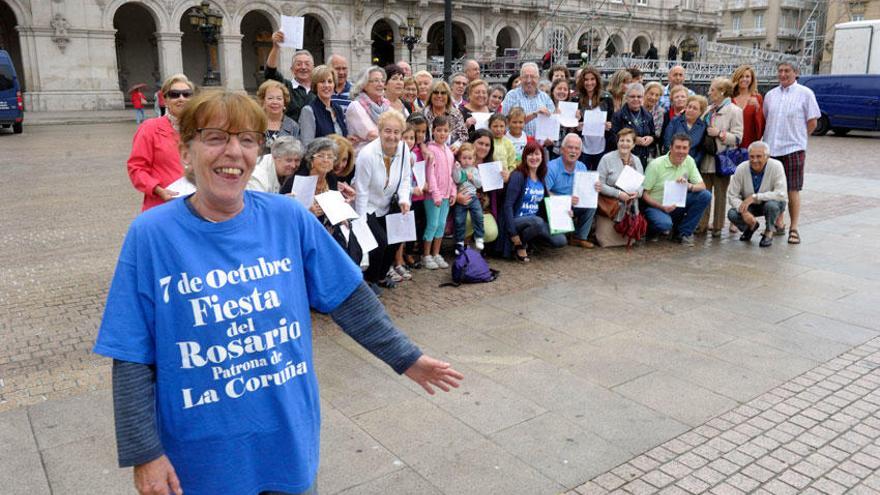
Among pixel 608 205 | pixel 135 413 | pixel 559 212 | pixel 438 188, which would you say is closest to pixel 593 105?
pixel 608 205

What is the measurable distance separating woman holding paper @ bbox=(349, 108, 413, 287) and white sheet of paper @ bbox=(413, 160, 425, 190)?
11 cm

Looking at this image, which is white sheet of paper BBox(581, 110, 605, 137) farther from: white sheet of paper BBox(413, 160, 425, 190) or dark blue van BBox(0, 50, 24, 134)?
dark blue van BBox(0, 50, 24, 134)

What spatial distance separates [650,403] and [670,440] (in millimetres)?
445

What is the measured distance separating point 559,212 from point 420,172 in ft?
5.84

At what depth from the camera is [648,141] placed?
848cm

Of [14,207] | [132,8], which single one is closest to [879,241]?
[14,207]

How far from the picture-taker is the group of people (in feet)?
6.08

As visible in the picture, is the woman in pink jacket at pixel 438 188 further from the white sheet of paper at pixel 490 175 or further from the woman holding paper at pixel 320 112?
the woman holding paper at pixel 320 112

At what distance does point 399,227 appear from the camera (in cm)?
671

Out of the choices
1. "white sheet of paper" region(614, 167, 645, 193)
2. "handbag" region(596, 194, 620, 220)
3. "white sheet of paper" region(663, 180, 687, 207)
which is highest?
"white sheet of paper" region(614, 167, 645, 193)

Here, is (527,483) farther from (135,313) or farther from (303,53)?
(303,53)

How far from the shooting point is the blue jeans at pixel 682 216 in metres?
8.33

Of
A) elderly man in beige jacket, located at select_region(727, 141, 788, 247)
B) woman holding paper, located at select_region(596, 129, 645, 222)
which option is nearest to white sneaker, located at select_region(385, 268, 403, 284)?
woman holding paper, located at select_region(596, 129, 645, 222)

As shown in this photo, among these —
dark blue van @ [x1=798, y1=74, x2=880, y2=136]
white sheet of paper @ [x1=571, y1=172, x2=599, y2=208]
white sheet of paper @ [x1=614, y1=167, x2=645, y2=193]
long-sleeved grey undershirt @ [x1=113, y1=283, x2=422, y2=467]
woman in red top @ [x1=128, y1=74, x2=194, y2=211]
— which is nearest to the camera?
long-sleeved grey undershirt @ [x1=113, y1=283, x2=422, y2=467]
